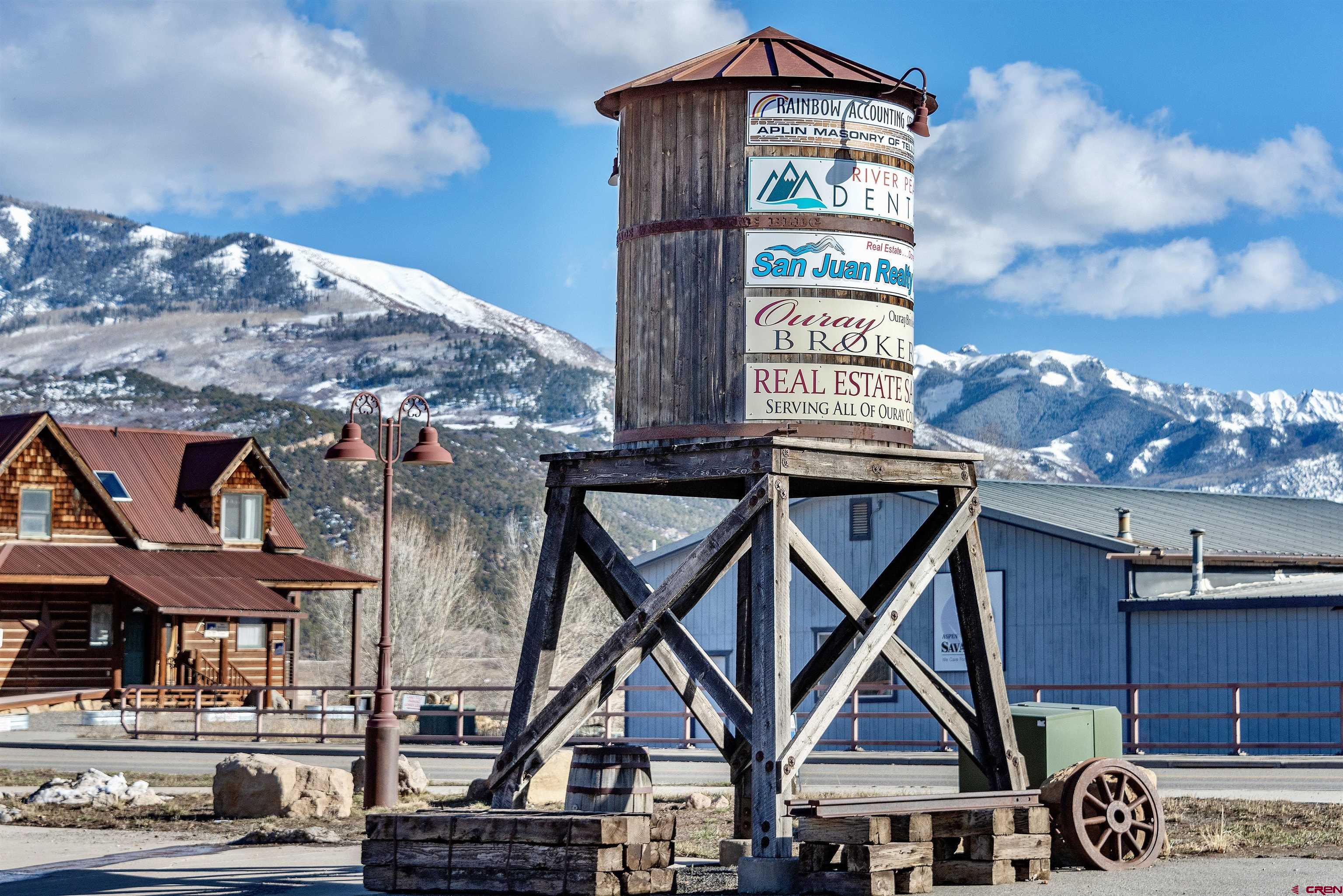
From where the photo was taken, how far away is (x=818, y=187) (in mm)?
14234

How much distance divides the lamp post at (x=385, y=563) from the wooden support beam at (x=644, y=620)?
6951mm

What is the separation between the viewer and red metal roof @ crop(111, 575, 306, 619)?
46125mm

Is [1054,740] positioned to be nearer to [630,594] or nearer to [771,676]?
[771,676]

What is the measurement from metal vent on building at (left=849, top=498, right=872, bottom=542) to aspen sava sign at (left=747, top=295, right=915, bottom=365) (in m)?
24.0

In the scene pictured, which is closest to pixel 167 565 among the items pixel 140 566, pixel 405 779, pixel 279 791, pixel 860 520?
pixel 140 566

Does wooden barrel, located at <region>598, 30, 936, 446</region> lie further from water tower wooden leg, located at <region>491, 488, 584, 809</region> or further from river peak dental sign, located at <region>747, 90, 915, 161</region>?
water tower wooden leg, located at <region>491, 488, 584, 809</region>

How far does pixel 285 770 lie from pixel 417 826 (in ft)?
25.3

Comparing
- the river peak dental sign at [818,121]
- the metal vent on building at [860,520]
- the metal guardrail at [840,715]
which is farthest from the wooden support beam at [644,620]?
the metal vent on building at [860,520]

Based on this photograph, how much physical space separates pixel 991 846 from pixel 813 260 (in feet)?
14.4

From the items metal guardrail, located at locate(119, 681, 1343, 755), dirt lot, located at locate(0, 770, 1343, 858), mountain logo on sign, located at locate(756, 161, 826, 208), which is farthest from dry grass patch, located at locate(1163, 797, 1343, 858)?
metal guardrail, located at locate(119, 681, 1343, 755)

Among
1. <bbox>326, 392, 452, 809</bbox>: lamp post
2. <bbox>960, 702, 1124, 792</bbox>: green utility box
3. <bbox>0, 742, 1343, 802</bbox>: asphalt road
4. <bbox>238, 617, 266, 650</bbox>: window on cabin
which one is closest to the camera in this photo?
<bbox>960, 702, 1124, 792</bbox>: green utility box

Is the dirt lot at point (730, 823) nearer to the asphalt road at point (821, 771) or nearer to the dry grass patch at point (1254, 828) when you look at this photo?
the dry grass patch at point (1254, 828)

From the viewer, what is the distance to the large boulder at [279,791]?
20.3 meters

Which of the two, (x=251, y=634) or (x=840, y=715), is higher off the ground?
(x=251, y=634)
